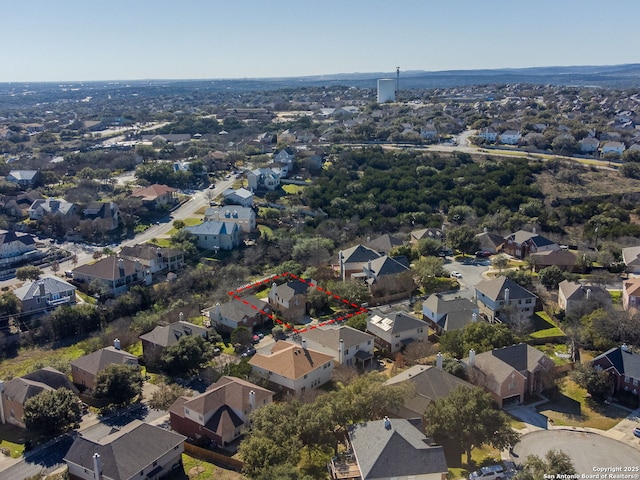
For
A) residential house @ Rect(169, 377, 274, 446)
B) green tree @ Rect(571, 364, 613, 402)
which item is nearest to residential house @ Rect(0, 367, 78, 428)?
residential house @ Rect(169, 377, 274, 446)

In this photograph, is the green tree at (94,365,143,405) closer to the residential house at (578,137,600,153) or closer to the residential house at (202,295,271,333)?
the residential house at (202,295,271,333)

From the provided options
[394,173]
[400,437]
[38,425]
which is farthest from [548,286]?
[394,173]

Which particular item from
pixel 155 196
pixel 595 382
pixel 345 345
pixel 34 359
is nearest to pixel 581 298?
pixel 595 382

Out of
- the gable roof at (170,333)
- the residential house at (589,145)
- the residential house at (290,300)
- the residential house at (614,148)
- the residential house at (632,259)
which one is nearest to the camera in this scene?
the gable roof at (170,333)

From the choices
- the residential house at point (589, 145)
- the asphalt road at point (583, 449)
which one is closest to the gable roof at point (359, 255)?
the asphalt road at point (583, 449)

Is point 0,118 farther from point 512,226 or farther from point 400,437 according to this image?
point 400,437

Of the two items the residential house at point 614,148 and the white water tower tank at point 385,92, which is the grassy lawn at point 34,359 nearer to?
the residential house at point 614,148
